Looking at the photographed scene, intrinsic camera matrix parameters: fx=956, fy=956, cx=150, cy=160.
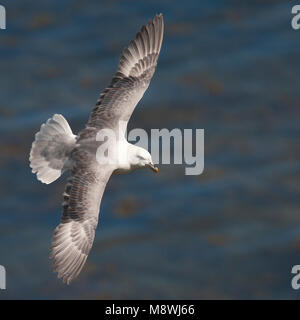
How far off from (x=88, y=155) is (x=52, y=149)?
0.49m

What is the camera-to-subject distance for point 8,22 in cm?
1286

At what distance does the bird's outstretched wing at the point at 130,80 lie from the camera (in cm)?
921

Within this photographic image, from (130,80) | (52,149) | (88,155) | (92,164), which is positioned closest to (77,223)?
(92,164)

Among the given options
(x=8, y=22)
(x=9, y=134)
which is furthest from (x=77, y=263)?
(x=8, y=22)

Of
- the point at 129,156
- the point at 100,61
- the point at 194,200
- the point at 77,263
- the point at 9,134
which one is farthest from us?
the point at 100,61

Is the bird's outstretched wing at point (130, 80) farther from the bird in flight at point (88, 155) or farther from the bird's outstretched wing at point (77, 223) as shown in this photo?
the bird's outstretched wing at point (77, 223)

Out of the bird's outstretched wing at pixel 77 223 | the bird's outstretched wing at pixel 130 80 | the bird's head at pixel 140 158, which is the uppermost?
the bird's outstretched wing at pixel 130 80

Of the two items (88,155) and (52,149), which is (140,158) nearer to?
(88,155)

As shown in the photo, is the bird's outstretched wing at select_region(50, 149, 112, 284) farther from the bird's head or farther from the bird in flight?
the bird's head

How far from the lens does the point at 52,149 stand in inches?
358

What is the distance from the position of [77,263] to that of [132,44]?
8.31ft

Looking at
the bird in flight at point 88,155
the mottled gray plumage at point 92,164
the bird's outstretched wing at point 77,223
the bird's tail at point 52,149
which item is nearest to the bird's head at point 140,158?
the bird in flight at point 88,155

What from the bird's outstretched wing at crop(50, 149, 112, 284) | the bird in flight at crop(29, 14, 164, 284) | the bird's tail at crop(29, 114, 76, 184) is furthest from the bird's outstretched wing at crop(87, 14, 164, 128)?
the bird's outstretched wing at crop(50, 149, 112, 284)

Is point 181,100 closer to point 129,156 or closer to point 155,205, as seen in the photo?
→ point 155,205
